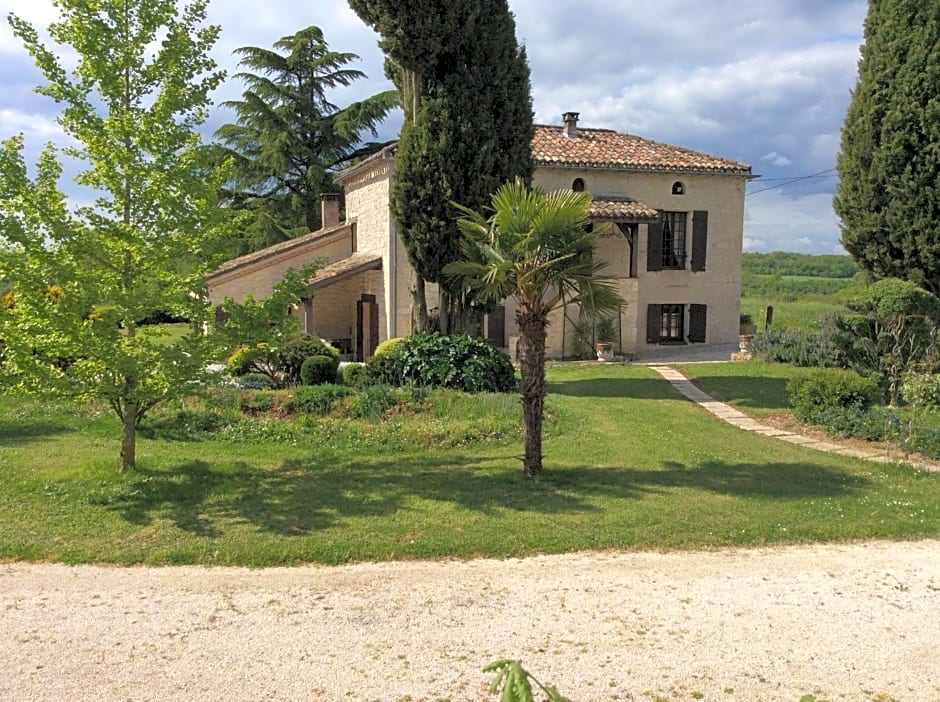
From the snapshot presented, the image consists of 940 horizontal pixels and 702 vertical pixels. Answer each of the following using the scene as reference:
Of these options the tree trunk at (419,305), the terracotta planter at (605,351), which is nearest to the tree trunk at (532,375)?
the tree trunk at (419,305)

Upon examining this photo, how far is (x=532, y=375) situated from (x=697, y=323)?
18132mm

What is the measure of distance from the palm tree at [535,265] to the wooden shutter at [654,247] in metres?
16.3

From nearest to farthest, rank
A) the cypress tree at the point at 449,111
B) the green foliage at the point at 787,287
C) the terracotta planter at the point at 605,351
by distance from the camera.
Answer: the cypress tree at the point at 449,111 → the terracotta planter at the point at 605,351 → the green foliage at the point at 787,287

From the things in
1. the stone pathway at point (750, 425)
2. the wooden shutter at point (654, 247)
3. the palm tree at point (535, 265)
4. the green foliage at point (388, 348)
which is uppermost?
the wooden shutter at point (654, 247)

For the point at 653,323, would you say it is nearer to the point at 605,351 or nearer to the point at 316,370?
the point at 605,351

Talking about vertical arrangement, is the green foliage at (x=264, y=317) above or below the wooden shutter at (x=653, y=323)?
above

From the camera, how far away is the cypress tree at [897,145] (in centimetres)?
1664

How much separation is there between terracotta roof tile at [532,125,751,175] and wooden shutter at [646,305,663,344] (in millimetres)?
4573

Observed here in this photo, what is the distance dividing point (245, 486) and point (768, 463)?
6.74 meters

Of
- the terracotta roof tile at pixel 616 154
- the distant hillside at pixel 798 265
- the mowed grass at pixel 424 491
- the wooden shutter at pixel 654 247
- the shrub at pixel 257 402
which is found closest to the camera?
the mowed grass at pixel 424 491

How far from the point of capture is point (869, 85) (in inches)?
697

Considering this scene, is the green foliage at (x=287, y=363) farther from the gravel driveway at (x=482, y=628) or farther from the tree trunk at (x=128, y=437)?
the gravel driveway at (x=482, y=628)

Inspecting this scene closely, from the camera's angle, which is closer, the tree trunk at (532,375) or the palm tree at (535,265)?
the palm tree at (535,265)

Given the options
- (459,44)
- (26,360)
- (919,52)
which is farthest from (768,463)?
(919,52)
